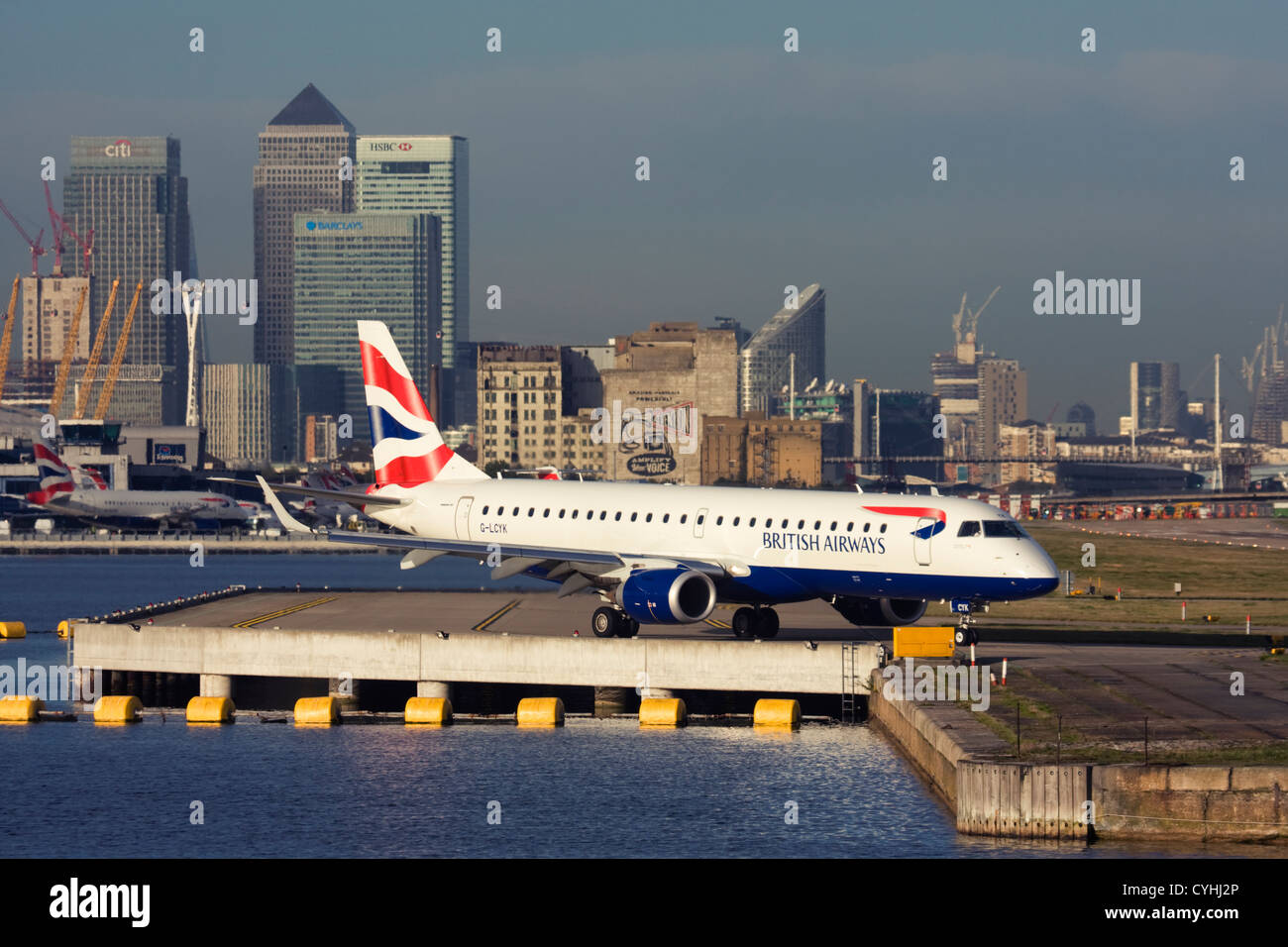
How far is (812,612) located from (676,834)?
34209mm

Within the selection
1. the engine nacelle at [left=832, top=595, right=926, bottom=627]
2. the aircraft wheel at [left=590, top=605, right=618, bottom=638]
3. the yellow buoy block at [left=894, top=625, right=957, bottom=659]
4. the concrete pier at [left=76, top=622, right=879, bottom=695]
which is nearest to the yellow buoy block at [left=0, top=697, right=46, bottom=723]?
the concrete pier at [left=76, top=622, right=879, bottom=695]

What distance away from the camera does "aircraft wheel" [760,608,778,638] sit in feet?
220

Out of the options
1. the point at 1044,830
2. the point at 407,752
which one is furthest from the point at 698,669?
the point at 1044,830

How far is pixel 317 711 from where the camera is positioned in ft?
208

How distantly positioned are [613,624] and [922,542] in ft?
39.0

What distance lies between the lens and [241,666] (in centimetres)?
6575

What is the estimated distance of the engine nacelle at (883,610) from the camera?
66.5 metres

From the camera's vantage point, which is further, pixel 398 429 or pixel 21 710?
pixel 398 429

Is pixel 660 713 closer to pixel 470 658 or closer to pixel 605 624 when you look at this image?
pixel 605 624

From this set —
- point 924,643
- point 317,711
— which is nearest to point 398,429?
point 317,711

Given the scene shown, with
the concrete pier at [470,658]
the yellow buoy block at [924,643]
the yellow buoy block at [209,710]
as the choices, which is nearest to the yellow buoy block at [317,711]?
the concrete pier at [470,658]
